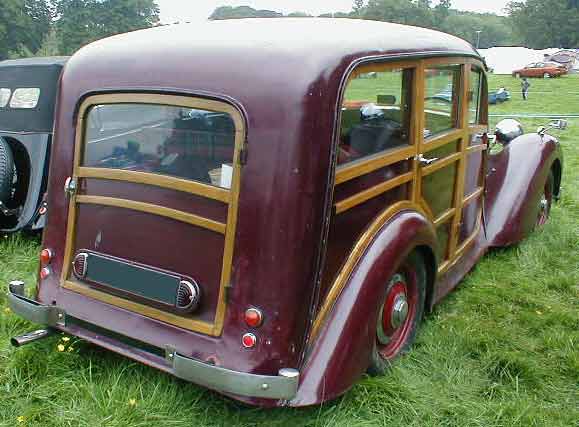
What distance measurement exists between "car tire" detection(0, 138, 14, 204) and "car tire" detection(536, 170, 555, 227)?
13.3 feet

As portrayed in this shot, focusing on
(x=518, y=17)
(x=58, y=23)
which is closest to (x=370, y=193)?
(x=58, y=23)

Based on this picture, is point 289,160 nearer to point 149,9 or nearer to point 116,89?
point 116,89

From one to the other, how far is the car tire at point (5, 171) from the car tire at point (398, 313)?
9.16 feet

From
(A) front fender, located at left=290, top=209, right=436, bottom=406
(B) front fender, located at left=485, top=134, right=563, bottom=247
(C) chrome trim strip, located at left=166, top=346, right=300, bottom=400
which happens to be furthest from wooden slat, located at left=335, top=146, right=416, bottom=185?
(B) front fender, located at left=485, top=134, right=563, bottom=247

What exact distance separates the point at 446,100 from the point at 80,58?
196 centimetres

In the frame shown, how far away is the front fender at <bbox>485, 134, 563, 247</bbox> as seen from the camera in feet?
14.1

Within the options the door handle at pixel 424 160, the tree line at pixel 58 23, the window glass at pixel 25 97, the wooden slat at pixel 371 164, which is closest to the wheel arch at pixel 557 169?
the door handle at pixel 424 160

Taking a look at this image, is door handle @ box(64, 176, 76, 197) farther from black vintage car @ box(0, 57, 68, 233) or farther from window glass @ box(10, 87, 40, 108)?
window glass @ box(10, 87, 40, 108)

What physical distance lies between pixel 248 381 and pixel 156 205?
2.71 ft

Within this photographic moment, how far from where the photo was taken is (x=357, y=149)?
104 inches

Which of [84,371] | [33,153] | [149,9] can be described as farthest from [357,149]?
[149,9]

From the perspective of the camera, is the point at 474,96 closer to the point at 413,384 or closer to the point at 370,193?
the point at 370,193

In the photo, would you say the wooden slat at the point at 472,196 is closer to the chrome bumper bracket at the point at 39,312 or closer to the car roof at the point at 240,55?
the car roof at the point at 240,55

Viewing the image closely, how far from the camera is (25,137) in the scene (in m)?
4.43
